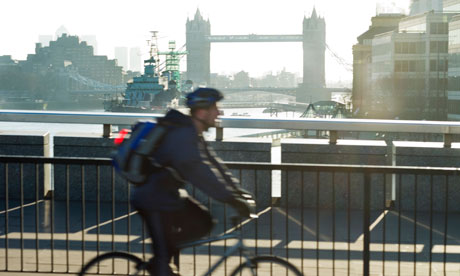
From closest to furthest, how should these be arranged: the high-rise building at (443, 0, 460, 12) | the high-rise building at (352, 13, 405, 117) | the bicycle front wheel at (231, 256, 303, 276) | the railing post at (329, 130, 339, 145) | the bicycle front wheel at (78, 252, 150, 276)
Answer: the bicycle front wheel at (231, 256, 303, 276)
the bicycle front wheel at (78, 252, 150, 276)
the railing post at (329, 130, 339, 145)
the high-rise building at (443, 0, 460, 12)
the high-rise building at (352, 13, 405, 117)

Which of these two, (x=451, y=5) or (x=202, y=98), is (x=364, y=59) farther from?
(x=202, y=98)

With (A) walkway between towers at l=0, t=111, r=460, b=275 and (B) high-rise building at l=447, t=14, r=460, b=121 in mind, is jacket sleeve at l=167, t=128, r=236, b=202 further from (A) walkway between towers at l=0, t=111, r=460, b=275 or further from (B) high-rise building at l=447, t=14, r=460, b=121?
(B) high-rise building at l=447, t=14, r=460, b=121

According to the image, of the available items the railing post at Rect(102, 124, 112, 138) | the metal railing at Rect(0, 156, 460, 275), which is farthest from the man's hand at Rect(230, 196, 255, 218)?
the railing post at Rect(102, 124, 112, 138)

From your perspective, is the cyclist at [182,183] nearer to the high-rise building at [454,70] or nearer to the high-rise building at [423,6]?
the high-rise building at [454,70]

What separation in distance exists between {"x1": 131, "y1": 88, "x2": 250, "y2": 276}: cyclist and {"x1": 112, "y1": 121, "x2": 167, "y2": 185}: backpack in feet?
0.12

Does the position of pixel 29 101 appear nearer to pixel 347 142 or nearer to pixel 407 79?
pixel 407 79

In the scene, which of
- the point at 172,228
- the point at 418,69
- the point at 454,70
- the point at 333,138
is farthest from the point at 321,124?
the point at 418,69

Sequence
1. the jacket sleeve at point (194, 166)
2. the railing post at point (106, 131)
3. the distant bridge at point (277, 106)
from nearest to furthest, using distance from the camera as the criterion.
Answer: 1. the jacket sleeve at point (194, 166)
2. the railing post at point (106, 131)
3. the distant bridge at point (277, 106)

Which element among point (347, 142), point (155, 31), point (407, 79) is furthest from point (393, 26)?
point (347, 142)

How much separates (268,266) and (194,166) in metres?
0.83

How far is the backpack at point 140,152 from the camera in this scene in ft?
14.2

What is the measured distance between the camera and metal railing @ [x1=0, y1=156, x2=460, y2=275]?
20.5 feet

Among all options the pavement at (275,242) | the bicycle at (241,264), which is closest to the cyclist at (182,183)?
the bicycle at (241,264)

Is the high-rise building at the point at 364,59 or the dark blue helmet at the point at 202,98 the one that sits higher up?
the high-rise building at the point at 364,59
